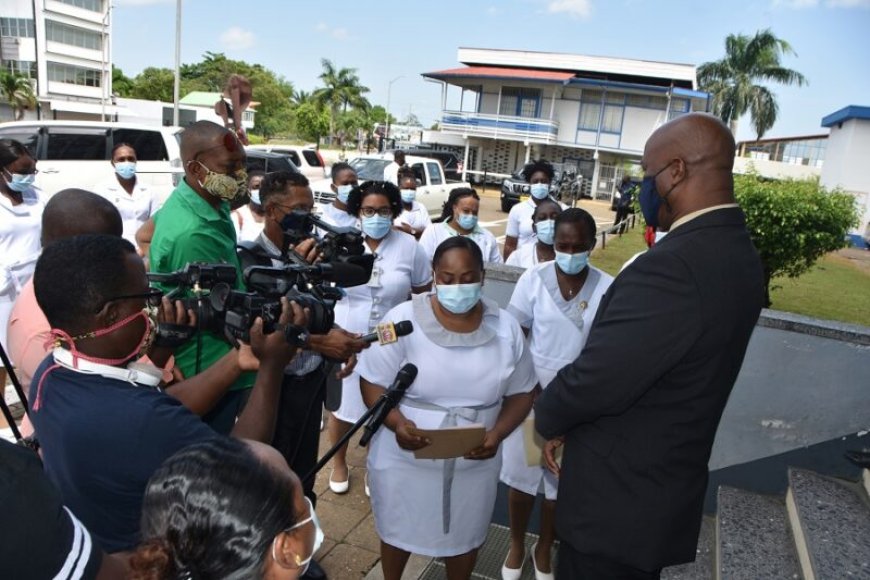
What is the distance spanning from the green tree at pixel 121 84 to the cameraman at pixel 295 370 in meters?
64.0

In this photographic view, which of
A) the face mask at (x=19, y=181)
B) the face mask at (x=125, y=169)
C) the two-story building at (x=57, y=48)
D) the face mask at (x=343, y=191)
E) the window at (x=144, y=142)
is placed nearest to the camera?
the face mask at (x=19, y=181)

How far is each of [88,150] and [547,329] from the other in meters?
9.75

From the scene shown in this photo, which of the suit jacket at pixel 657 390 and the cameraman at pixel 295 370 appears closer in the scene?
the suit jacket at pixel 657 390

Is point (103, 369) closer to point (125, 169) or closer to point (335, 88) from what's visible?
point (125, 169)

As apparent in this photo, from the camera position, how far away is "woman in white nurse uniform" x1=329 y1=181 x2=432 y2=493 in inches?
156

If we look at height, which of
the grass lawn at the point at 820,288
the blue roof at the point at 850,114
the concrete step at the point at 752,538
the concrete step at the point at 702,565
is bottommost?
the concrete step at the point at 702,565

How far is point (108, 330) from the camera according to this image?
1625 millimetres

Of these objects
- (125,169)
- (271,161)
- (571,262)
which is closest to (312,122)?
(271,161)

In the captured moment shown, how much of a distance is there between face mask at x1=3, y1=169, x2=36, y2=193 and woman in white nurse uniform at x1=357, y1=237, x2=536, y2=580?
3.44m

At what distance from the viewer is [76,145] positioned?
10250 mm

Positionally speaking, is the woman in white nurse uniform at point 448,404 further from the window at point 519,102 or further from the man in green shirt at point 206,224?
the window at point 519,102

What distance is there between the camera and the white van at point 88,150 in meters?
9.91

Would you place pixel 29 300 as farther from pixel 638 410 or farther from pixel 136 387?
pixel 638 410

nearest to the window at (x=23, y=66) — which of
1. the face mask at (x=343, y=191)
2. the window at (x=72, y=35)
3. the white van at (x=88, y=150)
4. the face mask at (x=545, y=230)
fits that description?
the window at (x=72, y=35)
